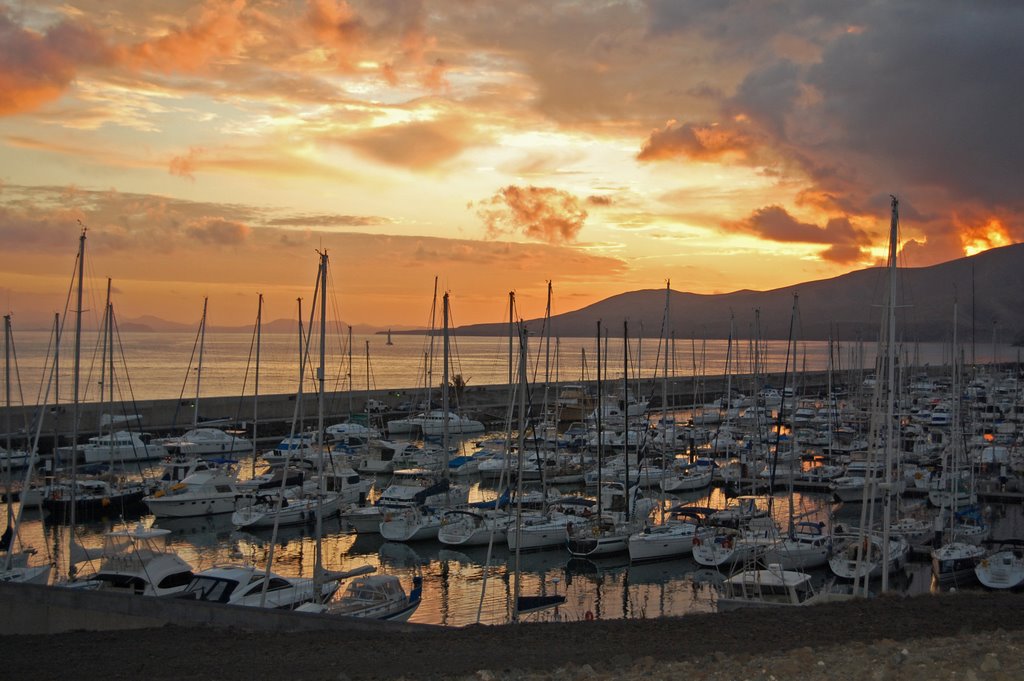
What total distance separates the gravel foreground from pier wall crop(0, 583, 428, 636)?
0.40m

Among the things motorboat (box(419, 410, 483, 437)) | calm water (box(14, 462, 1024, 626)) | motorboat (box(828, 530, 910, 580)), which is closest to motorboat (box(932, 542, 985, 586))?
calm water (box(14, 462, 1024, 626))

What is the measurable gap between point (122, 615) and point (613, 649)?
7119 millimetres

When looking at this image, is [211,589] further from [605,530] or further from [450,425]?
[450,425]

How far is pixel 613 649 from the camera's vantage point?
10.8 m

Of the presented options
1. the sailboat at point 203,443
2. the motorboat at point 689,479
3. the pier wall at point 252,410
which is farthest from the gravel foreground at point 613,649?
the sailboat at point 203,443

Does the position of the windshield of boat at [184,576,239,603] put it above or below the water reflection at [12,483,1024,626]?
above

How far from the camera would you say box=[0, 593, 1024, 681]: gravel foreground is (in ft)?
30.5

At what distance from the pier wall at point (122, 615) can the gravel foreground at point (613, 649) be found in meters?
0.40

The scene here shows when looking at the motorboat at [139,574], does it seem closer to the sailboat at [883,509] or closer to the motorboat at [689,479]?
the sailboat at [883,509]

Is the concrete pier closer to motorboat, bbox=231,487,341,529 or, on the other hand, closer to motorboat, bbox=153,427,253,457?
motorboat, bbox=153,427,253,457

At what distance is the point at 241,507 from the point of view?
29.8m

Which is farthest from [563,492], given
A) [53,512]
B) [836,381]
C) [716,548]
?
[836,381]

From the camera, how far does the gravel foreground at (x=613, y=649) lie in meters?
9.30

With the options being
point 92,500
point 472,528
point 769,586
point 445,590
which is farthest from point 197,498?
point 769,586
